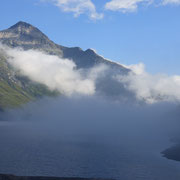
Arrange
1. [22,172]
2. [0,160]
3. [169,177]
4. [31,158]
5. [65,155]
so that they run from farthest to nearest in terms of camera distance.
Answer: [65,155]
[31,158]
[0,160]
[169,177]
[22,172]

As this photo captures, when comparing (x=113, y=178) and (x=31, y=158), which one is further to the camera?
(x=31, y=158)

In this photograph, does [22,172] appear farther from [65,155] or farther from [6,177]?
[65,155]

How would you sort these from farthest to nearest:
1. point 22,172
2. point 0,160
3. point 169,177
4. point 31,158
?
point 31,158
point 0,160
point 169,177
point 22,172

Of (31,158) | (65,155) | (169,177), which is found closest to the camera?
(169,177)

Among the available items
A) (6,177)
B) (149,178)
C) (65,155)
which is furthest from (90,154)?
(6,177)

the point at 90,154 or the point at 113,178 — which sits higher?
the point at 90,154

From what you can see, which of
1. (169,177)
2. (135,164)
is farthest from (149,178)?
(135,164)

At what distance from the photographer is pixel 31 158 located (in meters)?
148

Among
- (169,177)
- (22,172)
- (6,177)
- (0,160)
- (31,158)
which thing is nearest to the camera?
(6,177)

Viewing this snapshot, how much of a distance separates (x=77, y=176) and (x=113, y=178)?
15921 millimetres

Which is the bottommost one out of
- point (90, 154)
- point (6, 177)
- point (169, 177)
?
point (6, 177)

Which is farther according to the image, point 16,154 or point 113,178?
point 16,154

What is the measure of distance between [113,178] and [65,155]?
167ft

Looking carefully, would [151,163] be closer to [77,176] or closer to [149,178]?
[149,178]
